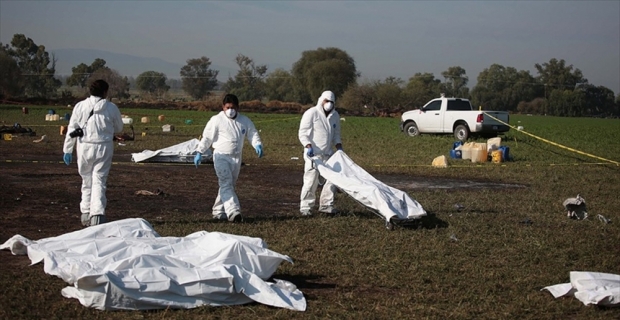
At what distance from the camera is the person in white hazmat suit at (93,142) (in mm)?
10125

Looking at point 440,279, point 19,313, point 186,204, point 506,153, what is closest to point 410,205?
point 440,279

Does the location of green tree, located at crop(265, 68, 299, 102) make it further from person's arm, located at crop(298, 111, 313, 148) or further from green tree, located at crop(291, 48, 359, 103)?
person's arm, located at crop(298, 111, 313, 148)

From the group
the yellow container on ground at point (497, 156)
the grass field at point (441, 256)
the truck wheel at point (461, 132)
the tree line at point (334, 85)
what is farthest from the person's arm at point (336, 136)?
the tree line at point (334, 85)

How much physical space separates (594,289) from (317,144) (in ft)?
19.3

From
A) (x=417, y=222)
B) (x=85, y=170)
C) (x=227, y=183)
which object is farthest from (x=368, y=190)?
(x=85, y=170)

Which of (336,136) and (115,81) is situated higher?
(115,81)

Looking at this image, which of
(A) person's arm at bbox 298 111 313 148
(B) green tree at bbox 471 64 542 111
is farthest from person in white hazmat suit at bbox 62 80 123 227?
(B) green tree at bbox 471 64 542 111

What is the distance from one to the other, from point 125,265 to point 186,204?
6.13 m

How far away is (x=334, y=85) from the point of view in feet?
345

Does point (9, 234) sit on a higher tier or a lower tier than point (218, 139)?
lower

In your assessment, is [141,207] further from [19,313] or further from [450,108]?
[450,108]

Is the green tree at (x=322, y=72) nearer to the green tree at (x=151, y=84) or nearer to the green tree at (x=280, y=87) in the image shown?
the green tree at (x=280, y=87)

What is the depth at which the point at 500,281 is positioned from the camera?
809 cm

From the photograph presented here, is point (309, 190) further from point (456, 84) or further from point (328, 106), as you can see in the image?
point (456, 84)
